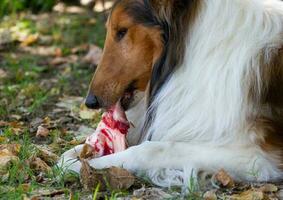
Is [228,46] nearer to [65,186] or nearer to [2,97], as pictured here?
[65,186]

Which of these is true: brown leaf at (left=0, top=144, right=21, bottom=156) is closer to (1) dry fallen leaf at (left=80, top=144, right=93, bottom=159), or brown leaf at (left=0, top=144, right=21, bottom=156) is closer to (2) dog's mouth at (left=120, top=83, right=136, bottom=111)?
(1) dry fallen leaf at (left=80, top=144, right=93, bottom=159)

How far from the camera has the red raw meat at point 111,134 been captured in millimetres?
4094

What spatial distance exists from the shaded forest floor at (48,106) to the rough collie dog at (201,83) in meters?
0.15

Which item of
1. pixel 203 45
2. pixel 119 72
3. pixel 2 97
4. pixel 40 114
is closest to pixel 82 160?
pixel 119 72

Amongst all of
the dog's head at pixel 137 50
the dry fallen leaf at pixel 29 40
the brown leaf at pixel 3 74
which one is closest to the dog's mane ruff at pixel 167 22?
the dog's head at pixel 137 50

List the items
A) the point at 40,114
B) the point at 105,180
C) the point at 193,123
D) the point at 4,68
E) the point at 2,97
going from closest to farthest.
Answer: the point at 105,180
the point at 193,123
the point at 40,114
the point at 2,97
the point at 4,68

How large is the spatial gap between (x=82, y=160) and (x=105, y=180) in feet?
0.79

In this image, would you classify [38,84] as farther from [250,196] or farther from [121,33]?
[250,196]

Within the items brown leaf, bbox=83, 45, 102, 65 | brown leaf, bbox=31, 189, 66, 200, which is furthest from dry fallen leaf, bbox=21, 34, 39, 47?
brown leaf, bbox=31, 189, 66, 200

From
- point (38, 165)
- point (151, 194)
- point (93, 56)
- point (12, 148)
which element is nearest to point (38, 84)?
point (93, 56)

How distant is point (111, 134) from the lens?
4.15m

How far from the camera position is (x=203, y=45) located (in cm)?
391

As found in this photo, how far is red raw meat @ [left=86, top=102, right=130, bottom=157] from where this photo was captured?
13.4 feet

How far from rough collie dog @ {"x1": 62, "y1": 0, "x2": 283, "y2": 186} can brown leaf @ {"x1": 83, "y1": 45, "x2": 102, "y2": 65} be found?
120 inches
